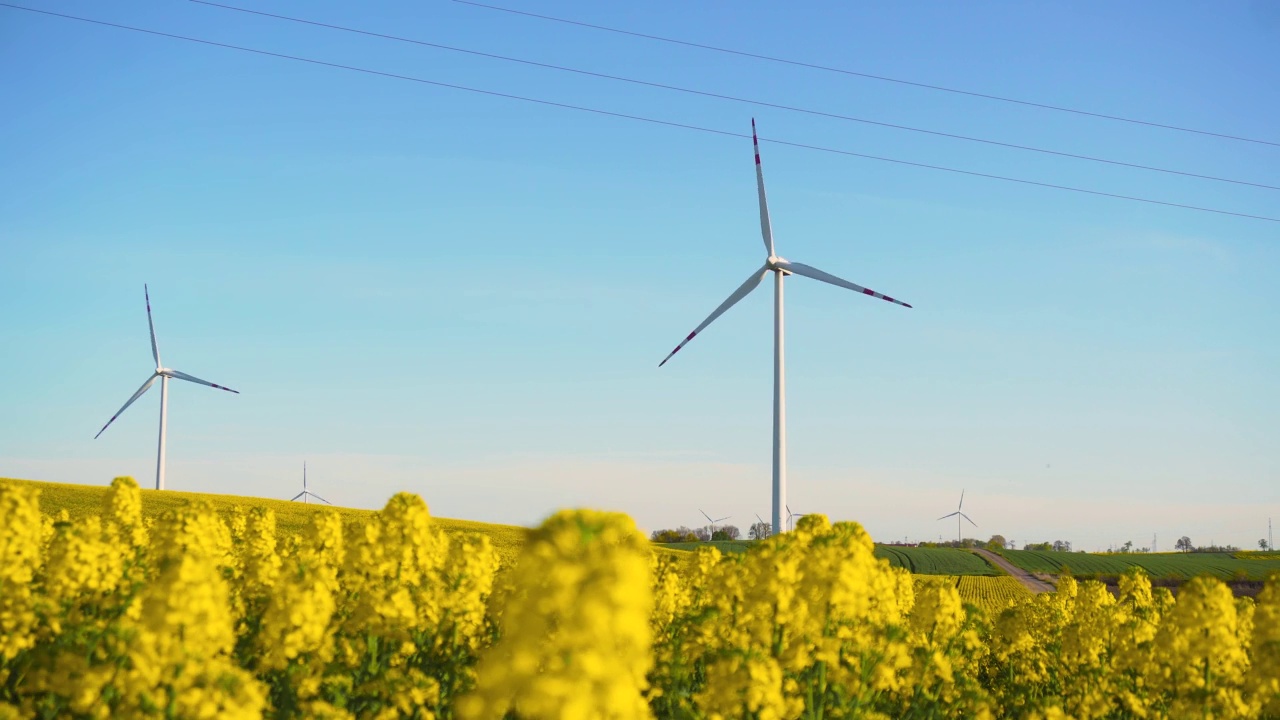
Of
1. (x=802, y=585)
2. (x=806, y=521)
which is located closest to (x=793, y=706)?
(x=802, y=585)

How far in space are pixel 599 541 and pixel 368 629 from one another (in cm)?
584

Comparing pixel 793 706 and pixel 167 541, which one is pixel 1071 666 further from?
pixel 167 541

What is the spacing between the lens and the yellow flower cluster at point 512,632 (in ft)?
15.5

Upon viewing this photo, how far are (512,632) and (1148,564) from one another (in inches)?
4587

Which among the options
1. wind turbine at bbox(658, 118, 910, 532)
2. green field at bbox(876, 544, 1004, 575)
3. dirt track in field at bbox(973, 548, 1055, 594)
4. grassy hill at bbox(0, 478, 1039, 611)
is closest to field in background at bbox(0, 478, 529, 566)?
grassy hill at bbox(0, 478, 1039, 611)

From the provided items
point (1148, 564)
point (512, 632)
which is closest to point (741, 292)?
point (512, 632)

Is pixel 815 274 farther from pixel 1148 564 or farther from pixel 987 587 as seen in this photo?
pixel 1148 564

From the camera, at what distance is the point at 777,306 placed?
4094cm

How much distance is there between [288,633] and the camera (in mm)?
8711

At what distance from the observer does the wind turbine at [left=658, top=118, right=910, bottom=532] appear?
37.7 meters

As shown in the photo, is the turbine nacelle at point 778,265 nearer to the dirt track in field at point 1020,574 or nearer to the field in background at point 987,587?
the field in background at point 987,587

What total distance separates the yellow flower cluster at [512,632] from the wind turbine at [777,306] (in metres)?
22.9

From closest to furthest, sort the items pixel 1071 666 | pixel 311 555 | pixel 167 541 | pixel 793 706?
pixel 793 706 → pixel 167 541 → pixel 311 555 → pixel 1071 666

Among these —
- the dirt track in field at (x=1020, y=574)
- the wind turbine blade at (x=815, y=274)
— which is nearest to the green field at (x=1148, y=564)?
the dirt track in field at (x=1020, y=574)
